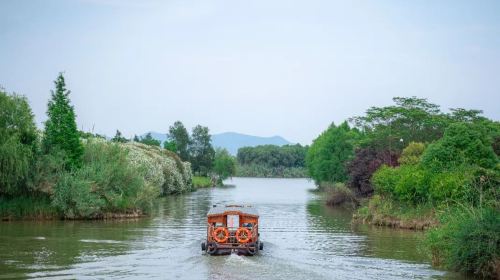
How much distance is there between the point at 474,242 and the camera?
73.7 feet

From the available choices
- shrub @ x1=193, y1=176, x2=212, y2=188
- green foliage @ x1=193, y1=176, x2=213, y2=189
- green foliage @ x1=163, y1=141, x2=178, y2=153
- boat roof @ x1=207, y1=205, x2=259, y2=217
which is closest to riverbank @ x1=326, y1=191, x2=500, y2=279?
boat roof @ x1=207, y1=205, x2=259, y2=217

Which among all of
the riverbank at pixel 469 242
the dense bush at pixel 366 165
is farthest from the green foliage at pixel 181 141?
the riverbank at pixel 469 242

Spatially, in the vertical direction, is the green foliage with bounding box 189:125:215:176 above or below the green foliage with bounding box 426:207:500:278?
above

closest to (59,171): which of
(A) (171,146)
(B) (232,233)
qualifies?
(B) (232,233)

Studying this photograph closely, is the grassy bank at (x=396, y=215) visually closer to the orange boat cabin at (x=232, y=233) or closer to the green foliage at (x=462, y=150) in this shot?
the green foliage at (x=462, y=150)

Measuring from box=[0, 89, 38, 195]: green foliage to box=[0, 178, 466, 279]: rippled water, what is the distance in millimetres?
3601

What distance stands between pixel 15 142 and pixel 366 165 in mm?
29979

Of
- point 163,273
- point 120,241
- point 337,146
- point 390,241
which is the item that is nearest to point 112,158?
point 120,241

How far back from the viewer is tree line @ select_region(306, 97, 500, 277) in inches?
910

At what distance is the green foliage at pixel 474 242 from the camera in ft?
73.0

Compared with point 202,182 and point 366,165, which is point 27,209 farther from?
point 202,182

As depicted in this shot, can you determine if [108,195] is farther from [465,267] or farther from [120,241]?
[465,267]

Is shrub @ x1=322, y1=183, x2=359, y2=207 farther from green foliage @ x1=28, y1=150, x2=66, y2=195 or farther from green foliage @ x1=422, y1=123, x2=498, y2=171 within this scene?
green foliage @ x1=28, y1=150, x2=66, y2=195

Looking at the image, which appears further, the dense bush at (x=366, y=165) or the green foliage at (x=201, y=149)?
the green foliage at (x=201, y=149)
